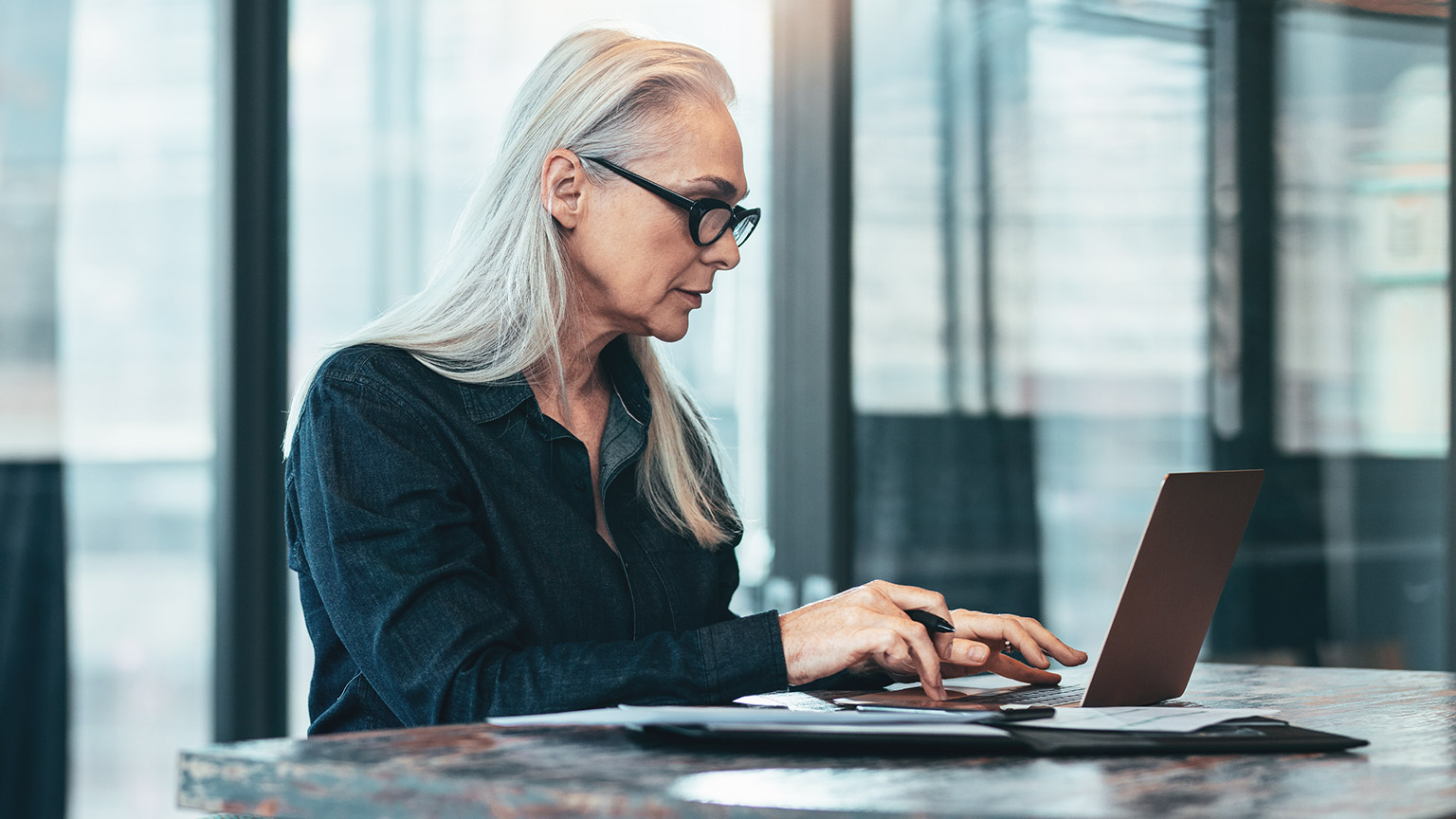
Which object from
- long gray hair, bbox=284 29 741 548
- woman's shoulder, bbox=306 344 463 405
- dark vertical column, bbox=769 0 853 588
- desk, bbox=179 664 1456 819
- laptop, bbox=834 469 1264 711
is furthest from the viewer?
dark vertical column, bbox=769 0 853 588

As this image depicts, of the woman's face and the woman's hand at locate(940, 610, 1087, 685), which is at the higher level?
the woman's face

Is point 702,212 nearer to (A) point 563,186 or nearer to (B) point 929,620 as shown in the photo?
(A) point 563,186

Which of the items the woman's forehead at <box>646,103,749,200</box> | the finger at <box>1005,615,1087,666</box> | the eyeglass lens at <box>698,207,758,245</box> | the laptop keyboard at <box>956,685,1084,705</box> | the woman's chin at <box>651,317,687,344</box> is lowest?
the laptop keyboard at <box>956,685,1084,705</box>

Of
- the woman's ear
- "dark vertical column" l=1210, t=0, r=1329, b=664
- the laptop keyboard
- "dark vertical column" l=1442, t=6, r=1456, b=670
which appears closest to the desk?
the laptop keyboard

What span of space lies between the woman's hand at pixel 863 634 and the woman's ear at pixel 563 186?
0.55 metres

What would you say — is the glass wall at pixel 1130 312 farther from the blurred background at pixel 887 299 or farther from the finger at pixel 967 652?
the finger at pixel 967 652

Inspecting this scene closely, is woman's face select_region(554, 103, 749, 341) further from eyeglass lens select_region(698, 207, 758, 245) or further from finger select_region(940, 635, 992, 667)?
finger select_region(940, 635, 992, 667)

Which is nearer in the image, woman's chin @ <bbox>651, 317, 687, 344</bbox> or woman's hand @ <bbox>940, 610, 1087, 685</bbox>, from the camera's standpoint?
woman's hand @ <bbox>940, 610, 1087, 685</bbox>

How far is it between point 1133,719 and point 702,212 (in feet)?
2.43

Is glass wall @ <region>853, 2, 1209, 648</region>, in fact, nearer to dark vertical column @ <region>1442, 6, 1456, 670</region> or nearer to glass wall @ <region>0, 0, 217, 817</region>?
dark vertical column @ <region>1442, 6, 1456, 670</region>

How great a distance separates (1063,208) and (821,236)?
491 millimetres

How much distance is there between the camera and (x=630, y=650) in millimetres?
1214

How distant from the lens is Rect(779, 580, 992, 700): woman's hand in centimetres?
118

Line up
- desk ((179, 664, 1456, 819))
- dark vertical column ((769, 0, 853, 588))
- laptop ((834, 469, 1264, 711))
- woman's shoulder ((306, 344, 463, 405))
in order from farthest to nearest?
dark vertical column ((769, 0, 853, 588)), woman's shoulder ((306, 344, 463, 405)), laptop ((834, 469, 1264, 711)), desk ((179, 664, 1456, 819))
